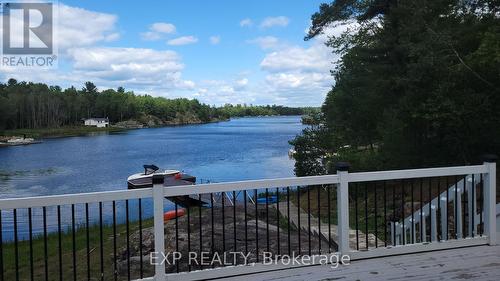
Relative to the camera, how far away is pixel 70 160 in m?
47.7

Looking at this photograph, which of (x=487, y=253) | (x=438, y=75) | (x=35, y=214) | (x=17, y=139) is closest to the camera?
(x=487, y=253)

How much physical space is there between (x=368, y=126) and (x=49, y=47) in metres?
18.3

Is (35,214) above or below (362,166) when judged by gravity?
below

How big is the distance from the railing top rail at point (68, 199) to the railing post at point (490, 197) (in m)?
3.37

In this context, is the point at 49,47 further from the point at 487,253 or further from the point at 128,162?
the point at 128,162

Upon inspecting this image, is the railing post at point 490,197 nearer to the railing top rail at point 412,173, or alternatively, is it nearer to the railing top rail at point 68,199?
the railing top rail at point 412,173

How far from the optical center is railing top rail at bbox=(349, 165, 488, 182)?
4020mm

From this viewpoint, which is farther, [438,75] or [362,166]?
[362,166]

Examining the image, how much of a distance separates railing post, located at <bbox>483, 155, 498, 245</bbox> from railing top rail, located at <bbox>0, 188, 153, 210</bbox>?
3369 millimetres

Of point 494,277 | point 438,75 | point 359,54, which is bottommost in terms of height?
point 494,277

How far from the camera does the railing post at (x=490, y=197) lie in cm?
448

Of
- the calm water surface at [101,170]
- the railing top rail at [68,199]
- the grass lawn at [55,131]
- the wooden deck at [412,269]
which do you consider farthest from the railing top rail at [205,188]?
the grass lawn at [55,131]

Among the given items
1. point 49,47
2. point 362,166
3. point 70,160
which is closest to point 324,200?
point 362,166

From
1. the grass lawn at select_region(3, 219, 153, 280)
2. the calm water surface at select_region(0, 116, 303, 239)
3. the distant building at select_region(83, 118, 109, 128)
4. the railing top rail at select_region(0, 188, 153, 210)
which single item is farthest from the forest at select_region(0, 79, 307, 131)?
the railing top rail at select_region(0, 188, 153, 210)
